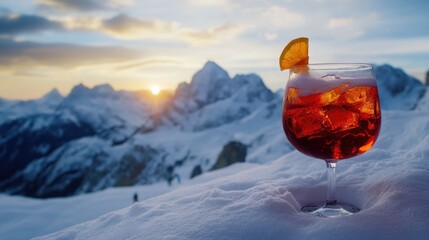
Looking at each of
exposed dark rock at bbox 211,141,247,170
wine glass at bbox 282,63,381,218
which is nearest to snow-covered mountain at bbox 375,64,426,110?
exposed dark rock at bbox 211,141,247,170

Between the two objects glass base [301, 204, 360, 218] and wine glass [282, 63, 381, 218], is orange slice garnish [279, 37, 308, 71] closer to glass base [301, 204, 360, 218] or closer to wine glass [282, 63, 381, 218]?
wine glass [282, 63, 381, 218]

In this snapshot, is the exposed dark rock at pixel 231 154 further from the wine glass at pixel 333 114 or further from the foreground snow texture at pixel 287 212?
the wine glass at pixel 333 114

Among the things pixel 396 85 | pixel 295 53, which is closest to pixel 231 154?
pixel 295 53

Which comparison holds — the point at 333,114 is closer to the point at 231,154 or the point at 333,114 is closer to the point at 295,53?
the point at 295,53

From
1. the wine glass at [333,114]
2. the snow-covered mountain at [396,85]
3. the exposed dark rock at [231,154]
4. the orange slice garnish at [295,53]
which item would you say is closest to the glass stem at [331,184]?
the wine glass at [333,114]

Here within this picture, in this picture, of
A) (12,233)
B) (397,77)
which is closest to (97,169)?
(397,77)

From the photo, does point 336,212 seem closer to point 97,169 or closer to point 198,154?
point 198,154
